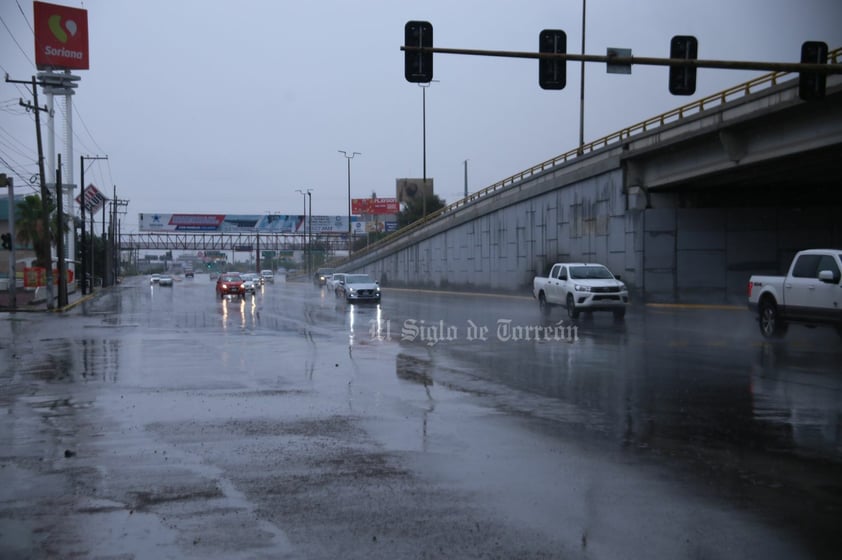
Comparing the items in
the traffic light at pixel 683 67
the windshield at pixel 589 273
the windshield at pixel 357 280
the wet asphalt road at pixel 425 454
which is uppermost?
the traffic light at pixel 683 67

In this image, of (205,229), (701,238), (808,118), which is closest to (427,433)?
(808,118)

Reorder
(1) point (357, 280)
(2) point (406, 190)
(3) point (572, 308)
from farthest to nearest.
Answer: (2) point (406, 190) → (1) point (357, 280) → (3) point (572, 308)

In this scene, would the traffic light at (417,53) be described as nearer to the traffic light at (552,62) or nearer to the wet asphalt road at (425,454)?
the traffic light at (552,62)

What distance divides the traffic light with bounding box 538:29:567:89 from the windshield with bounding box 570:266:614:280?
38.1 feet

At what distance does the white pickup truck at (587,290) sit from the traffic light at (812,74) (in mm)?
10223

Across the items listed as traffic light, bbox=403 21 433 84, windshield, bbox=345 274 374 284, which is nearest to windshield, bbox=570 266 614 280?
traffic light, bbox=403 21 433 84

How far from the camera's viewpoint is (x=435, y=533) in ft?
18.8

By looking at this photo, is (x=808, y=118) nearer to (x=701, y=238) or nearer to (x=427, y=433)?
(x=701, y=238)

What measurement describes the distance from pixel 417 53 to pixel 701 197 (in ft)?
83.2

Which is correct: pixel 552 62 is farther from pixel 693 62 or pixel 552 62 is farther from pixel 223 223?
pixel 223 223

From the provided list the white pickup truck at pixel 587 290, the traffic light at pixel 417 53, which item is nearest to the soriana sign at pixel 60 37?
the white pickup truck at pixel 587 290

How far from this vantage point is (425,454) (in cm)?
820

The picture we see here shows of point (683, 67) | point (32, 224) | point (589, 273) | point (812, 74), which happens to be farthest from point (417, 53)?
point (32, 224)

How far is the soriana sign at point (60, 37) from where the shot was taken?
70.8 meters
